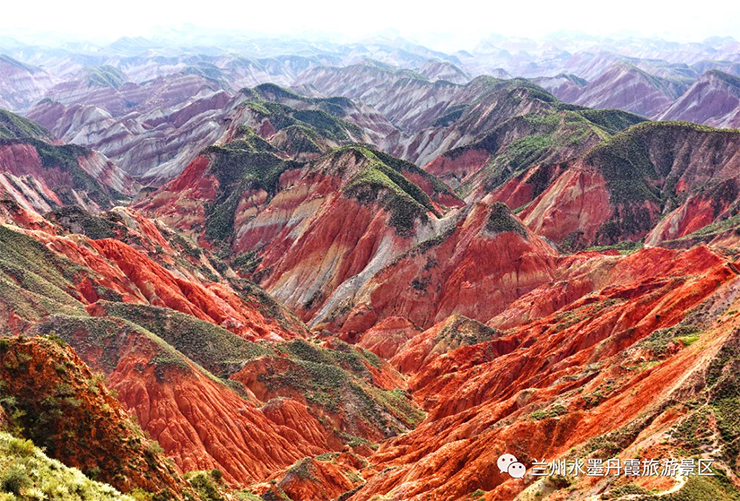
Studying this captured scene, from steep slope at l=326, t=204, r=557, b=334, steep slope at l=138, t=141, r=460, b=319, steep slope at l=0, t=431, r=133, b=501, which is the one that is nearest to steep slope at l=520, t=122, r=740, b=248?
steep slope at l=326, t=204, r=557, b=334

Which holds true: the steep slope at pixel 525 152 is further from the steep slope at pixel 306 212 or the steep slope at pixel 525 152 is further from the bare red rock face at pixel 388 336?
the bare red rock face at pixel 388 336

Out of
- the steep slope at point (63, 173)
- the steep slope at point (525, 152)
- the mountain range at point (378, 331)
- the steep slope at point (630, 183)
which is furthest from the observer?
the steep slope at point (63, 173)

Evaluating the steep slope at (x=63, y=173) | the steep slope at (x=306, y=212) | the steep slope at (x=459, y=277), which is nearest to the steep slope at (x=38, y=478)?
the steep slope at (x=459, y=277)

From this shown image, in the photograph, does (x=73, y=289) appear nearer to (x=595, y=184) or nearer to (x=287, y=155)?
(x=595, y=184)

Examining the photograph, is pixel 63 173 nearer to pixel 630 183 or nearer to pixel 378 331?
pixel 378 331

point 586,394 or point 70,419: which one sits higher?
point 70,419

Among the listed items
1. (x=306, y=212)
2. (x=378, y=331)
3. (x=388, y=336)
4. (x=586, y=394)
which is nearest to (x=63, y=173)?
(x=306, y=212)

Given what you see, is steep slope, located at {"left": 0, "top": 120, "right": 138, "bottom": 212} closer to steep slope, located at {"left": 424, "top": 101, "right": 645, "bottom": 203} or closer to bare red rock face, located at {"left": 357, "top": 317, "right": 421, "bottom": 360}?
steep slope, located at {"left": 424, "top": 101, "right": 645, "bottom": 203}

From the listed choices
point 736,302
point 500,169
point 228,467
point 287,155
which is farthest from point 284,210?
point 736,302

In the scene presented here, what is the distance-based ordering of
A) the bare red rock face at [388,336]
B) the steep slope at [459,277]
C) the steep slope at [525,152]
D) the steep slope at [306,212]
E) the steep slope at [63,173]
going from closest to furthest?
the bare red rock face at [388,336]
the steep slope at [459,277]
the steep slope at [306,212]
the steep slope at [525,152]
the steep slope at [63,173]
